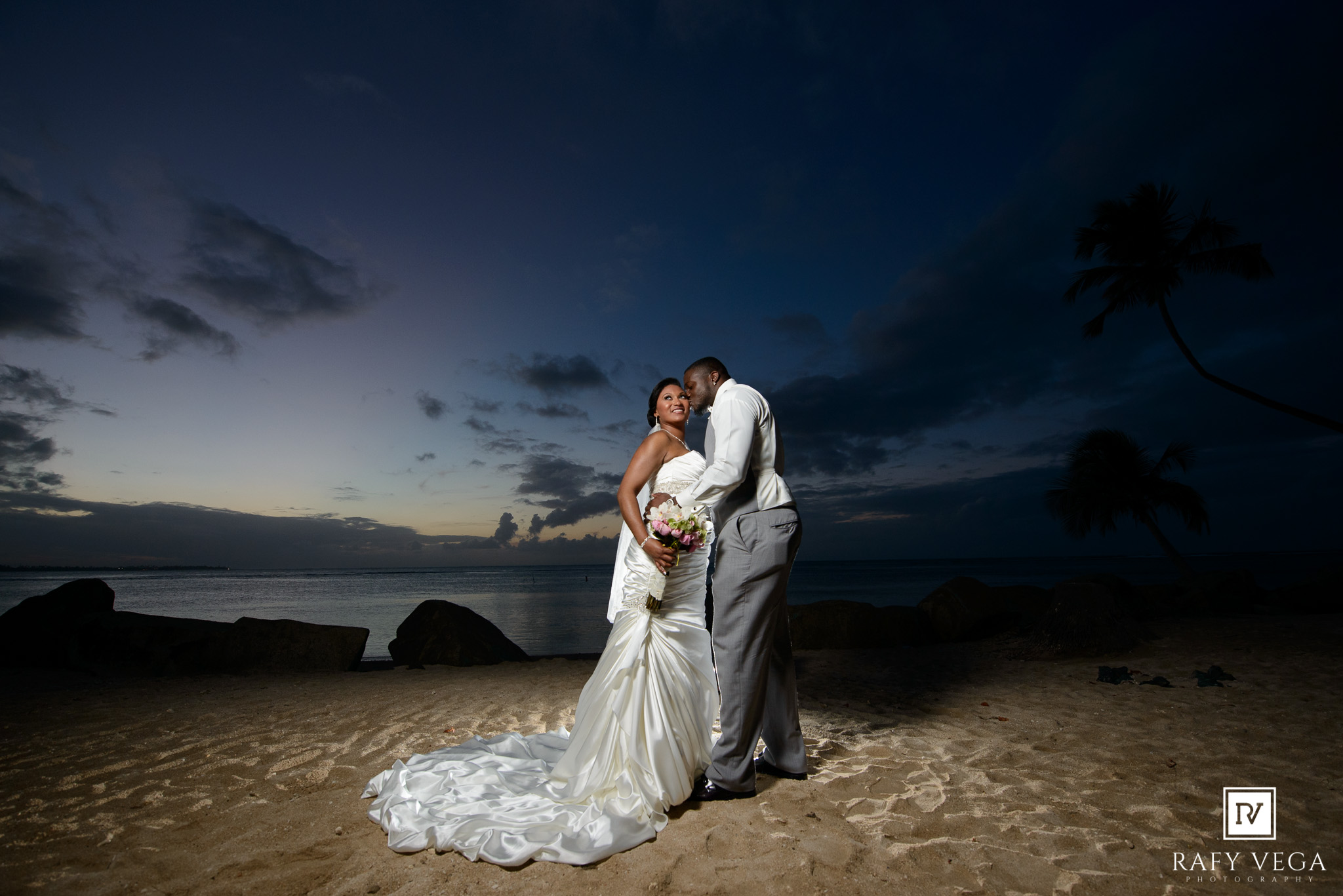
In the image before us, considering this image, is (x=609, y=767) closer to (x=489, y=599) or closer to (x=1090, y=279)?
(x=1090, y=279)

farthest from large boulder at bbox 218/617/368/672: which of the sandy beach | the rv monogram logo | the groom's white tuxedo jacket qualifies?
the rv monogram logo

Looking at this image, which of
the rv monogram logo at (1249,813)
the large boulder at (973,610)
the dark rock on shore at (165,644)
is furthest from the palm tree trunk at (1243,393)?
the dark rock on shore at (165,644)

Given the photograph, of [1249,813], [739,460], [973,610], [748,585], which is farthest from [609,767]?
[973,610]

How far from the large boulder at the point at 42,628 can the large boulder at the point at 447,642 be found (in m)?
3.92

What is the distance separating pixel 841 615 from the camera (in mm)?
9672

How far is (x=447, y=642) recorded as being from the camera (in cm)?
875

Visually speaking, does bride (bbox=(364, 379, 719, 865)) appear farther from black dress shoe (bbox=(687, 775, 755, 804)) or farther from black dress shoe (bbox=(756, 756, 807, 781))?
black dress shoe (bbox=(756, 756, 807, 781))

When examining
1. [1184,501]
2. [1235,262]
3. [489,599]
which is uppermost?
[1235,262]

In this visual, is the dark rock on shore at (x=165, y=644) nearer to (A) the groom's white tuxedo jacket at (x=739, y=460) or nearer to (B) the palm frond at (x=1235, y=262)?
(A) the groom's white tuxedo jacket at (x=739, y=460)

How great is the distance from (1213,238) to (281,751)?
20.5 m

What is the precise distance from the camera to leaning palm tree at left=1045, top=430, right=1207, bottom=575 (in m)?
18.0

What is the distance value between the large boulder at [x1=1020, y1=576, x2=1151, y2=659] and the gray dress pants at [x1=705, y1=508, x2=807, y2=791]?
239 inches

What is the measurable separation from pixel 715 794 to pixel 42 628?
32.6ft

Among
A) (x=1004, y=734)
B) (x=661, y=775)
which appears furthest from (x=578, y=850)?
(x=1004, y=734)
